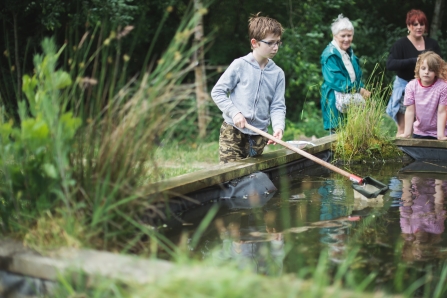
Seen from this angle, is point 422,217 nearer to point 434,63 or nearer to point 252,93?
point 252,93

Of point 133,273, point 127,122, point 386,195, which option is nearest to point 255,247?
point 127,122

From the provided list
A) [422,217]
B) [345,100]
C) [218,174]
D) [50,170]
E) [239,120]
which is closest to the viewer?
[50,170]

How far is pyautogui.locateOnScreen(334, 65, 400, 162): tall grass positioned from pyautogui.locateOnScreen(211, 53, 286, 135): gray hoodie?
1.26 metres

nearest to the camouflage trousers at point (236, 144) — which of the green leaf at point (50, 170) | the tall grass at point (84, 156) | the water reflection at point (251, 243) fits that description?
the water reflection at point (251, 243)

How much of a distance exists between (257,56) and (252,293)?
3291 millimetres

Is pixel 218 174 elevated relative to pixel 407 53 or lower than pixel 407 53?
lower

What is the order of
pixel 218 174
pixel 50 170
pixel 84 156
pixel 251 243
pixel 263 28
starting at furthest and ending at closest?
1. pixel 263 28
2. pixel 218 174
3. pixel 251 243
4. pixel 84 156
5. pixel 50 170

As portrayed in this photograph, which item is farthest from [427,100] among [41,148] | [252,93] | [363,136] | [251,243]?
[41,148]

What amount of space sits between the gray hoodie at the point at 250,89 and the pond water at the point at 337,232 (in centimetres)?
55

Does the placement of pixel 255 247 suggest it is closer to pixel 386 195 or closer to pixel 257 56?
pixel 386 195

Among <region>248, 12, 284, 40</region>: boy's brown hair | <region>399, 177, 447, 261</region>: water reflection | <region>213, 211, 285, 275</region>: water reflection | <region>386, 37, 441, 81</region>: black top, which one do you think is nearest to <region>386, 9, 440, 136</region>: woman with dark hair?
<region>386, 37, 441, 81</region>: black top

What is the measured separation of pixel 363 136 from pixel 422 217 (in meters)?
2.25

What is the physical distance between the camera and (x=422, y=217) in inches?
171

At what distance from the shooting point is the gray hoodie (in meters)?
5.29
